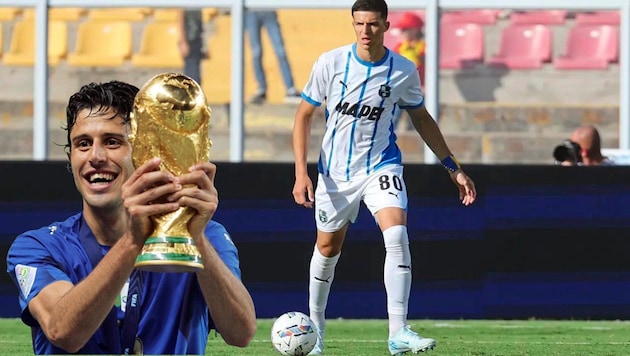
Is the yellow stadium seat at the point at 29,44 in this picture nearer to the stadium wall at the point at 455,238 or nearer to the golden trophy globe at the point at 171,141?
the stadium wall at the point at 455,238

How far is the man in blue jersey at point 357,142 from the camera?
24.7 ft

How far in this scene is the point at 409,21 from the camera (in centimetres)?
1174

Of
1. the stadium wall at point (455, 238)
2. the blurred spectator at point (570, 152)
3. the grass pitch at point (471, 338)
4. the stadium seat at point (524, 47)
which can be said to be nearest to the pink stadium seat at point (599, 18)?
the stadium seat at point (524, 47)

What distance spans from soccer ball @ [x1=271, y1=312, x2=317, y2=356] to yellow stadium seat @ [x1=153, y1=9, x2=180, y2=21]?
232 inches

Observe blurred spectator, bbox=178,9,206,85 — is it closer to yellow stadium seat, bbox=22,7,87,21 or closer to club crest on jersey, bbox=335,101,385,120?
yellow stadium seat, bbox=22,7,87,21

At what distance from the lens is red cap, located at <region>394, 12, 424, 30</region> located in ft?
38.4

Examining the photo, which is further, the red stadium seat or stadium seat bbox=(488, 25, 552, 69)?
stadium seat bbox=(488, 25, 552, 69)

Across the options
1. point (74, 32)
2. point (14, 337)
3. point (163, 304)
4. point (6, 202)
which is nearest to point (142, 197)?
point (163, 304)

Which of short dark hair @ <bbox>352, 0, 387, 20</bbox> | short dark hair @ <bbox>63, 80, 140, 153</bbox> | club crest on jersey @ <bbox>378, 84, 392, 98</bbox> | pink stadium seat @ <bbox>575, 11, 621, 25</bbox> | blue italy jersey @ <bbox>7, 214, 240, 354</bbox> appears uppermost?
pink stadium seat @ <bbox>575, 11, 621, 25</bbox>

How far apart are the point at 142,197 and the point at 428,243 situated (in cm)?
774

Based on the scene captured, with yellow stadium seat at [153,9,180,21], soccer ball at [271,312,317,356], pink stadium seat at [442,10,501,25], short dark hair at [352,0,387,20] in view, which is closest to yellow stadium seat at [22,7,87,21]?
yellow stadium seat at [153,9,180,21]

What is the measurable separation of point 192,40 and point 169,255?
10.7 m

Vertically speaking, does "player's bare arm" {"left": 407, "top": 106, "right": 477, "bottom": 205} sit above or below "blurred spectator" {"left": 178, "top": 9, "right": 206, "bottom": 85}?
below

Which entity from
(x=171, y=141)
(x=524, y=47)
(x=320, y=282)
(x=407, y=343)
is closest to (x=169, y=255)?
(x=171, y=141)
